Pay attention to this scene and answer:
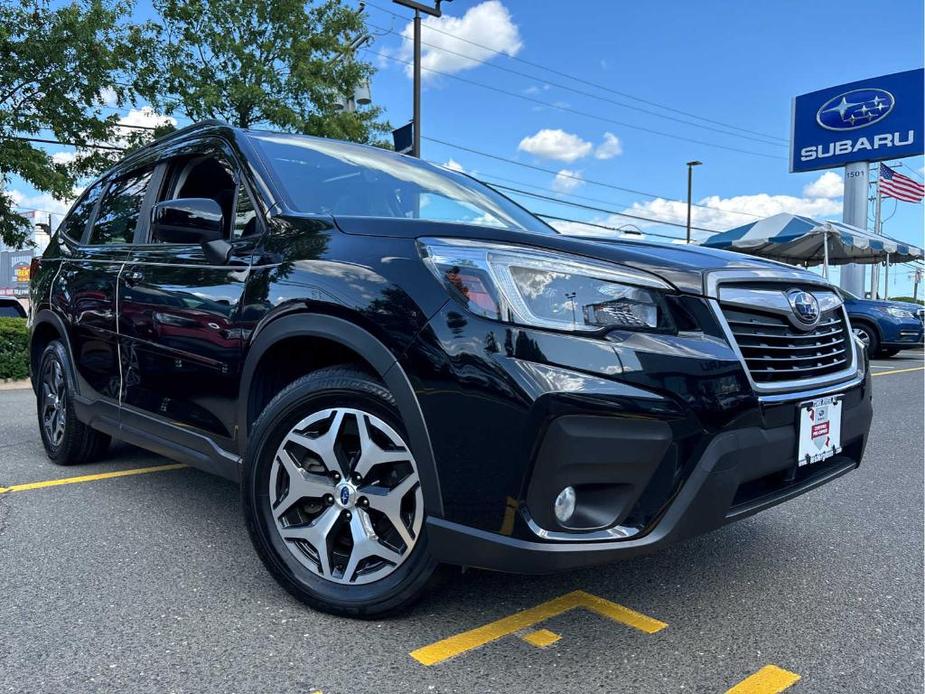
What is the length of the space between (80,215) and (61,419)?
1.20 meters

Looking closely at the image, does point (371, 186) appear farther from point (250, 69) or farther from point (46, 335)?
point (250, 69)

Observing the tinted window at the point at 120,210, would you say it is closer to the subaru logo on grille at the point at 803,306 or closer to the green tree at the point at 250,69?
the subaru logo on grille at the point at 803,306

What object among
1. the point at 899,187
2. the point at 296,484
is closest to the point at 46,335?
the point at 296,484

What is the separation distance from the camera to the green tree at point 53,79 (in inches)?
445

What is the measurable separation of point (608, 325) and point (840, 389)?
987mm

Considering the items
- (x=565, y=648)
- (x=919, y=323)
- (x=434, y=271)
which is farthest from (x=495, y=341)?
(x=919, y=323)

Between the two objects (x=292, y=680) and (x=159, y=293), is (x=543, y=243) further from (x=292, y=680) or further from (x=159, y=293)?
(x=159, y=293)

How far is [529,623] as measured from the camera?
2232mm

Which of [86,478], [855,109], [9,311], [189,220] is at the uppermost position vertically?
[855,109]

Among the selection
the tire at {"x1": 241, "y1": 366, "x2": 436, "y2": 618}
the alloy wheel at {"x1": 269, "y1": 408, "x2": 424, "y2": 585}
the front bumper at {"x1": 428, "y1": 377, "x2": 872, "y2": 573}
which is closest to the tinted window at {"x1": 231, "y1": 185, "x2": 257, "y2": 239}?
the tire at {"x1": 241, "y1": 366, "x2": 436, "y2": 618}

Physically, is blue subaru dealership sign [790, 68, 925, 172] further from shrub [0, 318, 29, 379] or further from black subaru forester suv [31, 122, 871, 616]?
black subaru forester suv [31, 122, 871, 616]

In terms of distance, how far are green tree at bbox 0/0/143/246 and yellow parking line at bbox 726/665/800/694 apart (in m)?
12.8

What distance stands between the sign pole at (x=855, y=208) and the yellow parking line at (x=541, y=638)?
75.8ft

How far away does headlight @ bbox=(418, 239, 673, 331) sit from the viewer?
189 centimetres
